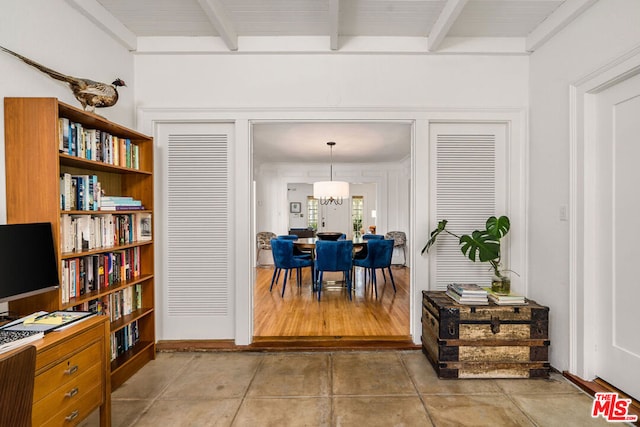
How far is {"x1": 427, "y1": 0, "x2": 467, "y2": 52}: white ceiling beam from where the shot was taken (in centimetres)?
214

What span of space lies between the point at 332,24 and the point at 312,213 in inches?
371

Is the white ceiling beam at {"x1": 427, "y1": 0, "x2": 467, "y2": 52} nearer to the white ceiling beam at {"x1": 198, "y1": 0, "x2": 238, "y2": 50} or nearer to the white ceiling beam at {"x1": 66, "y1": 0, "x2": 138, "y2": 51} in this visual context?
the white ceiling beam at {"x1": 198, "y1": 0, "x2": 238, "y2": 50}

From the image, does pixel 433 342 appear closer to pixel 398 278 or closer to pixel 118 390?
pixel 118 390

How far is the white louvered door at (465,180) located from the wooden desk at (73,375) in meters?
2.50

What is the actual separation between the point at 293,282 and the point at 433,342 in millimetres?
3323

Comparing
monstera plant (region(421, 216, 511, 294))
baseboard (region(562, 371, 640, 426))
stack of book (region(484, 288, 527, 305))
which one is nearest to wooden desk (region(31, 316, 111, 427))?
monstera plant (region(421, 216, 511, 294))

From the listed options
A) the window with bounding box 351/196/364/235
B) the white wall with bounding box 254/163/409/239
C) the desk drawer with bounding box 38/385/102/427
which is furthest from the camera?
the window with bounding box 351/196/364/235

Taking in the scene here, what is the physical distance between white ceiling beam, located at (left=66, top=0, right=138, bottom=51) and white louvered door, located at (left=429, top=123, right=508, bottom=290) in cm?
272

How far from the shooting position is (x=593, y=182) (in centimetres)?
216

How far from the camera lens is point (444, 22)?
232 cm

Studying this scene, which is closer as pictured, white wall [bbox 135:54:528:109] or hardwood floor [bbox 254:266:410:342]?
white wall [bbox 135:54:528:109]

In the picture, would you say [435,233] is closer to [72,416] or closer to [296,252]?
[72,416]

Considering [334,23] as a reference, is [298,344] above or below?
below

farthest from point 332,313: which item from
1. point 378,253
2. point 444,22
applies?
point 444,22
